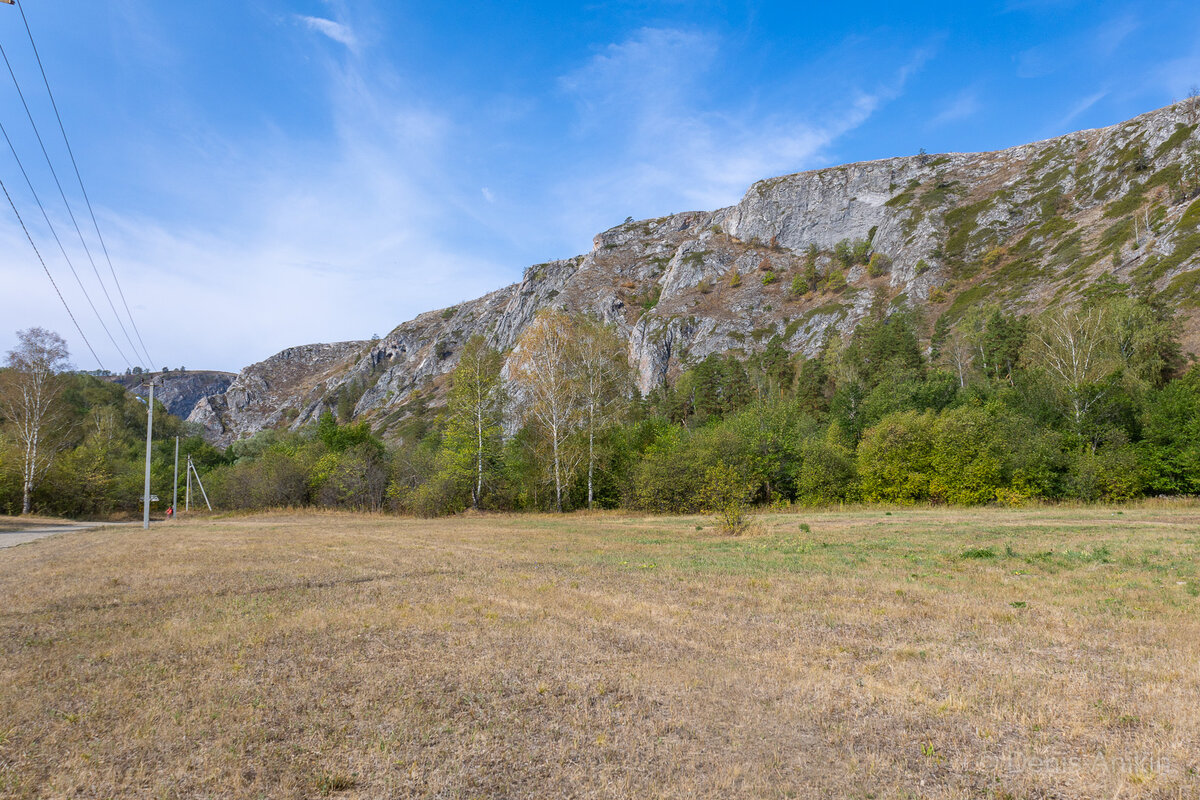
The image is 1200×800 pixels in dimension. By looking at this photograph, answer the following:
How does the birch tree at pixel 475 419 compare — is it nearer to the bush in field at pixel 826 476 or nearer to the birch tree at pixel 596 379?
the birch tree at pixel 596 379

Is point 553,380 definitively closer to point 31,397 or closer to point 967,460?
point 967,460

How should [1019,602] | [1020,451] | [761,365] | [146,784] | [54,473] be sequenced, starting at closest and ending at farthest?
[146,784], [1019,602], [1020,451], [54,473], [761,365]

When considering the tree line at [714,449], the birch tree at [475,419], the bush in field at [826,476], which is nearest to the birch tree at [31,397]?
the tree line at [714,449]

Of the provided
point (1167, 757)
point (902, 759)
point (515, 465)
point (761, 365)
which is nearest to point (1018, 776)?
point (902, 759)

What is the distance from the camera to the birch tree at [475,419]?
35.1 metres

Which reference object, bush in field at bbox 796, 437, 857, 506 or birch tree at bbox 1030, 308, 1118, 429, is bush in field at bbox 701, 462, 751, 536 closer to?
bush in field at bbox 796, 437, 857, 506

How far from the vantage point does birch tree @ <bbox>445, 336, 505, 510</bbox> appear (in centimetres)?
3512

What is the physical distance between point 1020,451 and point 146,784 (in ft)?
137

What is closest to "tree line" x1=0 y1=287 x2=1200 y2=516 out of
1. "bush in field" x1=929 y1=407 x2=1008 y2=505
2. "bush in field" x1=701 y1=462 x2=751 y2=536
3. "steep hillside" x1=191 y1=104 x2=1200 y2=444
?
"bush in field" x1=929 y1=407 x2=1008 y2=505

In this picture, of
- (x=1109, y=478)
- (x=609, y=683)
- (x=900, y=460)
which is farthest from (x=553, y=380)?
(x=1109, y=478)

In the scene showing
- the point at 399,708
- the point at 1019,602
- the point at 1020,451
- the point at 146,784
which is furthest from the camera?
the point at 1020,451

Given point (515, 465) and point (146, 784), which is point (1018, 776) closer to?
point (146, 784)

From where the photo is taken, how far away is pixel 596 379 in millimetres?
34625

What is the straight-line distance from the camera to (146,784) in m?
3.69
